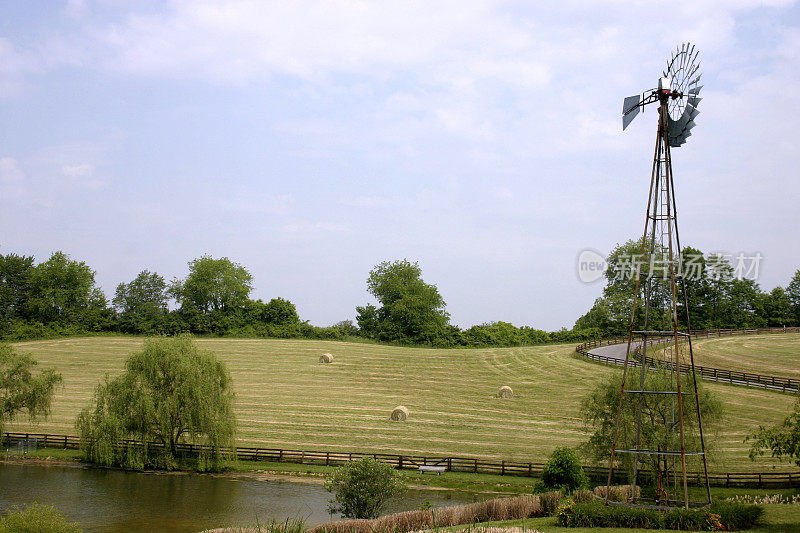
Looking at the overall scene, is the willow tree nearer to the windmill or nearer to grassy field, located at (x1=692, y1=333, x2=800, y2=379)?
the windmill

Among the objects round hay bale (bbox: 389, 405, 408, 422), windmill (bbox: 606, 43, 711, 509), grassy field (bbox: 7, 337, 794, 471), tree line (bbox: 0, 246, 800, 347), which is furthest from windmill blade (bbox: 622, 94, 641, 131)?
tree line (bbox: 0, 246, 800, 347)

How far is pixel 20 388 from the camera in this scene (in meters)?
42.3

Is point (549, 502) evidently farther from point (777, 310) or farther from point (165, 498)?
point (777, 310)

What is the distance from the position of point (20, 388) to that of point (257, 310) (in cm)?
6238

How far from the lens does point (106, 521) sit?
26.9 m

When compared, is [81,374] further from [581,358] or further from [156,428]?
[581,358]

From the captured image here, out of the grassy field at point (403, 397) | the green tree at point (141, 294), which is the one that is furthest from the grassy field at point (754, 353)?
the green tree at point (141, 294)

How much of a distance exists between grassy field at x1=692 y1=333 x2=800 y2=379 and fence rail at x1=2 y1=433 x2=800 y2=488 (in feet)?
104

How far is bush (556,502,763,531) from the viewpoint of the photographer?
59.2 feet

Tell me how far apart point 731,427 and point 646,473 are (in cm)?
1586

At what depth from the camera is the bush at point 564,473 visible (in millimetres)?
28547

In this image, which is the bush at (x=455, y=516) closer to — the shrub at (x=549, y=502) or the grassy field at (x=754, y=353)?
the shrub at (x=549, y=502)

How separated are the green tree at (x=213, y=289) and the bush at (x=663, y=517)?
93.6m

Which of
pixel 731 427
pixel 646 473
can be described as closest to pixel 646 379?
pixel 646 473
